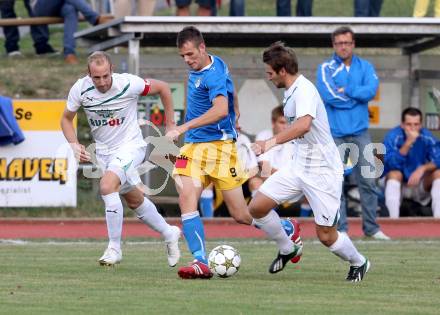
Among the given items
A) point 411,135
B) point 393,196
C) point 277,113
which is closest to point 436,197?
point 393,196

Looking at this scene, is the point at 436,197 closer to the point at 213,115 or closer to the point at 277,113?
the point at 277,113

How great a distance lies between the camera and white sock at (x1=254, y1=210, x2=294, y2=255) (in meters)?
9.79

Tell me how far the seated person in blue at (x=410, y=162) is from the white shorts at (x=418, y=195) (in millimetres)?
A: 43

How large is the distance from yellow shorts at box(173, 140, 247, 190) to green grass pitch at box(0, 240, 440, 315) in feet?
2.70

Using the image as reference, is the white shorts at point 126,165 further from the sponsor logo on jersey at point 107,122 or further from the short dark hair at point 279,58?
the short dark hair at point 279,58

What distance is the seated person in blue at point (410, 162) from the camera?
632 inches

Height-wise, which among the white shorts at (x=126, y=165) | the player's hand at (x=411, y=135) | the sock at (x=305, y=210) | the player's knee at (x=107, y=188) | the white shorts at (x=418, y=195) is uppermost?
the white shorts at (x=126, y=165)

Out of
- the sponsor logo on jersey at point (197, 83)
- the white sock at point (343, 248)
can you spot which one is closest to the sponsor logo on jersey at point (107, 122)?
the sponsor logo on jersey at point (197, 83)

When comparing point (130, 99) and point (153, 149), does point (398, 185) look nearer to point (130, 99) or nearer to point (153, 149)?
point (153, 149)

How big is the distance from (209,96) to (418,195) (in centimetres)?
729

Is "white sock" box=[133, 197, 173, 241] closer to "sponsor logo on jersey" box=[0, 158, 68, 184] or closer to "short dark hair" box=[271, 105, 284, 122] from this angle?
"short dark hair" box=[271, 105, 284, 122]

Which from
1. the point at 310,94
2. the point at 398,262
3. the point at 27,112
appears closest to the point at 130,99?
the point at 310,94

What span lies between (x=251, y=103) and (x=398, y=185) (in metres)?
2.87

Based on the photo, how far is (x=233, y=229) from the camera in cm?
1555
